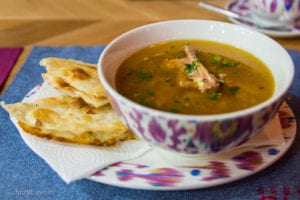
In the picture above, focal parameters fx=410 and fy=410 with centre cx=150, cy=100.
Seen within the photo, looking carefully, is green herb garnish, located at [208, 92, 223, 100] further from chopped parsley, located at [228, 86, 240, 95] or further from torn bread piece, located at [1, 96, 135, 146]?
torn bread piece, located at [1, 96, 135, 146]

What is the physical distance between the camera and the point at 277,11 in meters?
2.07

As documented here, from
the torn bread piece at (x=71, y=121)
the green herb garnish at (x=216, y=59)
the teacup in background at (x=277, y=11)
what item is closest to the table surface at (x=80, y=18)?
the teacup in background at (x=277, y=11)

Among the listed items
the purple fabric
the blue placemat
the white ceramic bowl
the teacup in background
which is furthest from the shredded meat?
the teacup in background

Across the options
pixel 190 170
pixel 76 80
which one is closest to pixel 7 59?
pixel 76 80

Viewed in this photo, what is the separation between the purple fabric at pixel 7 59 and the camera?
1740 millimetres

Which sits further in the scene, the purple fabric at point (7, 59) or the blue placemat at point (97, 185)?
the purple fabric at point (7, 59)

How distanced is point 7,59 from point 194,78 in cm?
102

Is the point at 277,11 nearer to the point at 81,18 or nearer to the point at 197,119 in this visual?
the point at 81,18

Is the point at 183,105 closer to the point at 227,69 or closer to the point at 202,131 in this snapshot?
the point at 202,131

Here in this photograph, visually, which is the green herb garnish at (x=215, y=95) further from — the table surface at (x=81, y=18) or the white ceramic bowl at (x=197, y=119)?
the table surface at (x=81, y=18)

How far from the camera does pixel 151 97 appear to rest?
3.77ft

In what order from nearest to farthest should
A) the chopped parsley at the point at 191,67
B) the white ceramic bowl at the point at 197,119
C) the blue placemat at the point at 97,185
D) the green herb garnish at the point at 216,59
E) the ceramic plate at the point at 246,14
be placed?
1. the white ceramic bowl at the point at 197,119
2. the blue placemat at the point at 97,185
3. the chopped parsley at the point at 191,67
4. the green herb garnish at the point at 216,59
5. the ceramic plate at the point at 246,14

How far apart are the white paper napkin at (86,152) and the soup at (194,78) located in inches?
5.0

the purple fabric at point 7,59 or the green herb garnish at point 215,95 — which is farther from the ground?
the green herb garnish at point 215,95
